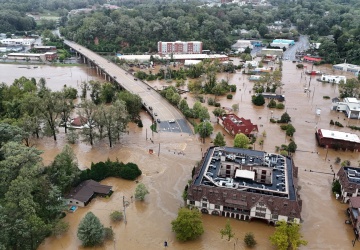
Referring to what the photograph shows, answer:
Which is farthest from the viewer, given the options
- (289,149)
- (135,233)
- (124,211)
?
(289,149)

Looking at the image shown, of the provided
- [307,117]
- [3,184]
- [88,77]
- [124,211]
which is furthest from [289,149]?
[88,77]

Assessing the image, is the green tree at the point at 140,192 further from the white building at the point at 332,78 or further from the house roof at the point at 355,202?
the white building at the point at 332,78

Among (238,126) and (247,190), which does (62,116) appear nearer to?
(238,126)

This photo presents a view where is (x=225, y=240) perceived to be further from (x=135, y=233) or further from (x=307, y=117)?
(x=307, y=117)

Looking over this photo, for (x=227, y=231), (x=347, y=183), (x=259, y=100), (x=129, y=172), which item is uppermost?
(x=259, y=100)

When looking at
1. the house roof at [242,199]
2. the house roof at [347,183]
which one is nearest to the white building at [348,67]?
the house roof at [347,183]

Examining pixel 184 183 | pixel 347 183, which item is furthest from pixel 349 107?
pixel 184 183
